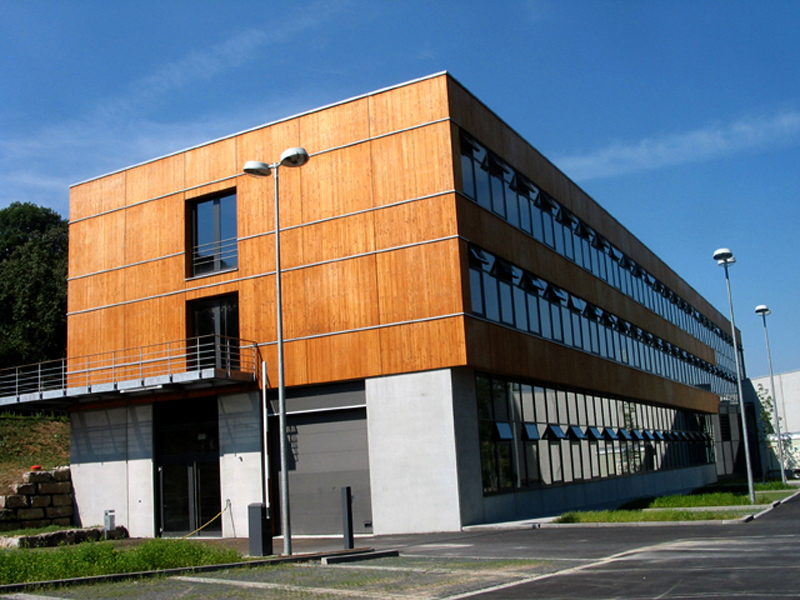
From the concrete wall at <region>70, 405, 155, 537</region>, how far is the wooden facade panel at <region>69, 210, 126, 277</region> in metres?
5.44

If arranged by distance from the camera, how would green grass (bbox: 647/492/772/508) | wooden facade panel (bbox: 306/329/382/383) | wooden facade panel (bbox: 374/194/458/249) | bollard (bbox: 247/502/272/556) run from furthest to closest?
green grass (bbox: 647/492/772/508) → wooden facade panel (bbox: 306/329/382/383) → wooden facade panel (bbox: 374/194/458/249) → bollard (bbox: 247/502/272/556)

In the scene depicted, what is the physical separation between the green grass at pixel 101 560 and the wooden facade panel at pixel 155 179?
17239 millimetres

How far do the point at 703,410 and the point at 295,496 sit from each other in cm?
3953

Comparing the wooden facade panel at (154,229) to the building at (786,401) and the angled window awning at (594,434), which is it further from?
the building at (786,401)

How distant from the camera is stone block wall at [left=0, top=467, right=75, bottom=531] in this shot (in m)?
27.9

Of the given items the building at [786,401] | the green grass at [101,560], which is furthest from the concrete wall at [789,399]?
the green grass at [101,560]

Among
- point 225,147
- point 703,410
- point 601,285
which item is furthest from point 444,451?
point 703,410

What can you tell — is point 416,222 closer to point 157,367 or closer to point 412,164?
point 412,164

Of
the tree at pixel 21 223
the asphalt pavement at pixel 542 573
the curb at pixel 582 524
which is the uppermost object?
the tree at pixel 21 223

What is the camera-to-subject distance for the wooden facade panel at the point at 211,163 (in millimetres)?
28734

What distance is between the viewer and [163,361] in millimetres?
A: 28797

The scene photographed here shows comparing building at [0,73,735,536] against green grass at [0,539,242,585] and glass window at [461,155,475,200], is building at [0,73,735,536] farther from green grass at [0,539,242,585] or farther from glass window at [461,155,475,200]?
green grass at [0,539,242,585]

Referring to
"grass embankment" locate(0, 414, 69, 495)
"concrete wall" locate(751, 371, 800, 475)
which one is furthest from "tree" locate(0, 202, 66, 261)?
"concrete wall" locate(751, 371, 800, 475)

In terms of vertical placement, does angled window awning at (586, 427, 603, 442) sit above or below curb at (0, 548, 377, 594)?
above
